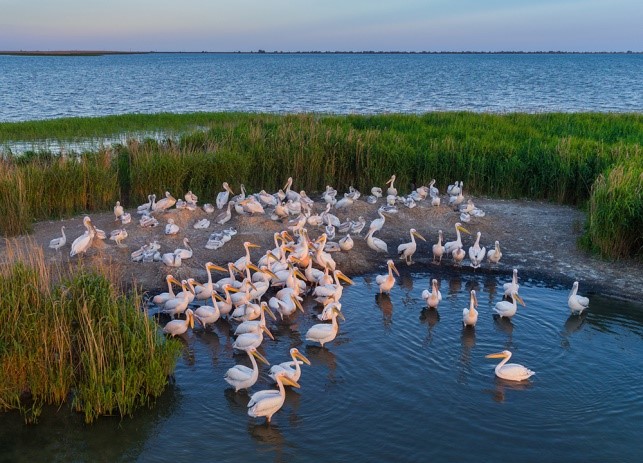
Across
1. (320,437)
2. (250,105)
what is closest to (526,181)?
(320,437)

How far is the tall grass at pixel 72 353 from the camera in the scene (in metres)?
8.12

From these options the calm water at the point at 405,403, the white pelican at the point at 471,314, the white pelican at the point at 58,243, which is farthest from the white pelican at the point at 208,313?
the white pelican at the point at 471,314

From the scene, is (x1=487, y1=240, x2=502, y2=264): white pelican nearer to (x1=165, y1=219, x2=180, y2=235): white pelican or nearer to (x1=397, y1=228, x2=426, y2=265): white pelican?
(x1=397, y1=228, x2=426, y2=265): white pelican

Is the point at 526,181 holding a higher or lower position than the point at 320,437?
higher

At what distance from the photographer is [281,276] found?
41.5 ft

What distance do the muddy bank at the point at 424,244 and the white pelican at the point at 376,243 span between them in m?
0.21

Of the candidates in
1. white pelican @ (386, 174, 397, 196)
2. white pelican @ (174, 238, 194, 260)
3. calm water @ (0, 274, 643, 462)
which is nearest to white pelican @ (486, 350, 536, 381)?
calm water @ (0, 274, 643, 462)

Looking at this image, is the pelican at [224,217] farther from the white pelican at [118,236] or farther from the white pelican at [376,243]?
the white pelican at [376,243]

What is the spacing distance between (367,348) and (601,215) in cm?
678

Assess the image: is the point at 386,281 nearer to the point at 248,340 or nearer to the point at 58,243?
the point at 248,340

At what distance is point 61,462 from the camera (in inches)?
288

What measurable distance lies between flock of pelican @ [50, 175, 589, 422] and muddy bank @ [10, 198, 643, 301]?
0.20 meters

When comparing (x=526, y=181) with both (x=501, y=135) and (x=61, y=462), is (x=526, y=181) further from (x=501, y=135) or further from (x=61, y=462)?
(x=61, y=462)

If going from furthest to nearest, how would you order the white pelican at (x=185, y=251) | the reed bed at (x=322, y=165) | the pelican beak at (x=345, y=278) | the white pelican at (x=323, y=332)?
1. the reed bed at (x=322, y=165)
2. the white pelican at (x=185, y=251)
3. the pelican beak at (x=345, y=278)
4. the white pelican at (x=323, y=332)
